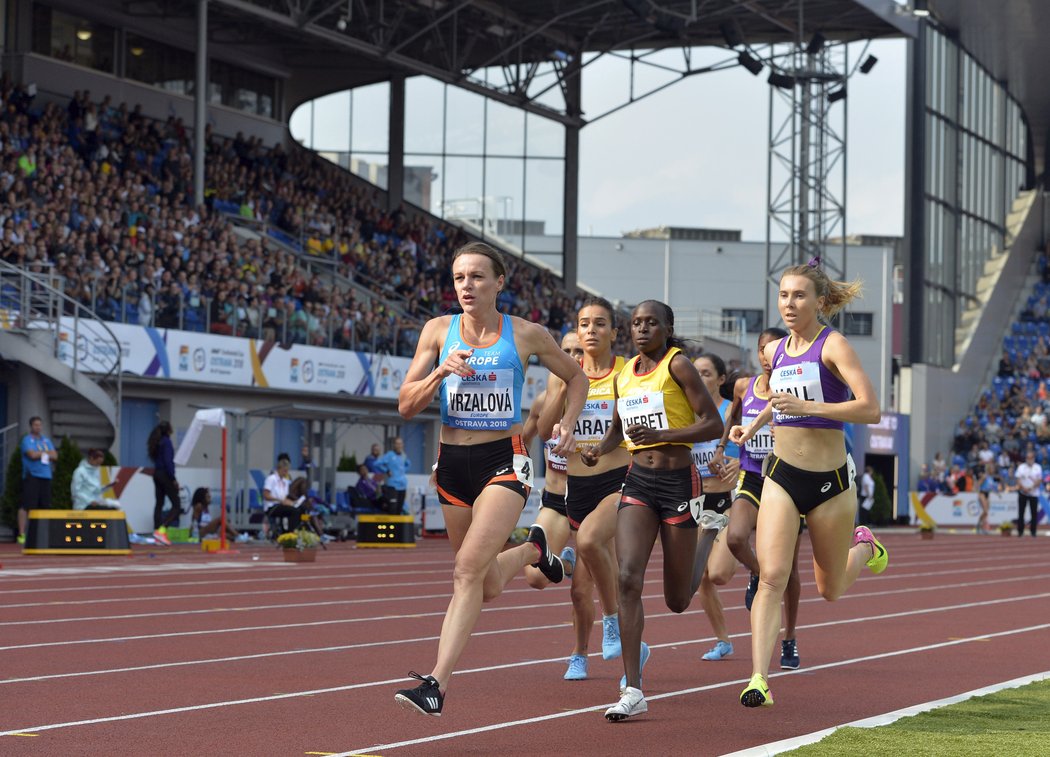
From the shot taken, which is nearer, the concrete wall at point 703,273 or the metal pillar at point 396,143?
the metal pillar at point 396,143

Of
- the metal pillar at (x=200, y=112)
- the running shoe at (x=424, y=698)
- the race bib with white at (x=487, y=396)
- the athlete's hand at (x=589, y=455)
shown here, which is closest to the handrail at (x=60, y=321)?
the metal pillar at (x=200, y=112)

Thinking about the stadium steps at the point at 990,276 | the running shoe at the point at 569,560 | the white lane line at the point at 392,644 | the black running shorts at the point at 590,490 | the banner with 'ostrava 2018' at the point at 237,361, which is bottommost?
the white lane line at the point at 392,644

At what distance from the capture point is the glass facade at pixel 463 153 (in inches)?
1971

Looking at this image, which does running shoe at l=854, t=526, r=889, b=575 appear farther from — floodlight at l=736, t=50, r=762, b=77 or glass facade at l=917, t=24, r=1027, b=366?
glass facade at l=917, t=24, r=1027, b=366

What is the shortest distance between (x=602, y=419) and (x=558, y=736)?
2891mm

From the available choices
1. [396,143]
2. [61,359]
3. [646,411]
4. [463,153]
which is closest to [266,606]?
[646,411]

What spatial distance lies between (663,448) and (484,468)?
133cm

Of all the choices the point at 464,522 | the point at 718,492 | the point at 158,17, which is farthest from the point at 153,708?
the point at 158,17

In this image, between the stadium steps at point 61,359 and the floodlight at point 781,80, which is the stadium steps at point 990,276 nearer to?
the floodlight at point 781,80

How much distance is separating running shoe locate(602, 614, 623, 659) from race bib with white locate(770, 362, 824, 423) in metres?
1.94

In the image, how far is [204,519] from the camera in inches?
1113

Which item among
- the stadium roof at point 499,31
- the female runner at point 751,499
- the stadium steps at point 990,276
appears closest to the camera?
the female runner at point 751,499

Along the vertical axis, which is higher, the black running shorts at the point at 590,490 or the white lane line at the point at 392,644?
the black running shorts at the point at 590,490

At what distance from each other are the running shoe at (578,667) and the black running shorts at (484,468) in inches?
84.4
